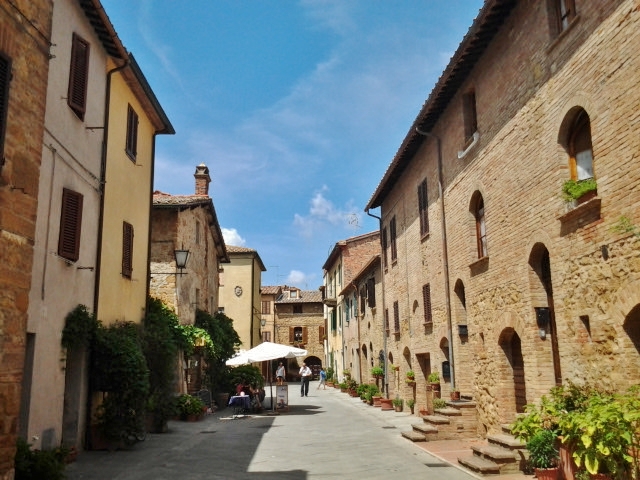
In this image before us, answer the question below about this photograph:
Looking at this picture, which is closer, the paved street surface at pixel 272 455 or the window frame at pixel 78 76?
the paved street surface at pixel 272 455

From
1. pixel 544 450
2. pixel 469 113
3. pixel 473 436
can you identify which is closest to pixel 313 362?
pixel 473 436

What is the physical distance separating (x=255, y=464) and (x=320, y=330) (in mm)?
47236

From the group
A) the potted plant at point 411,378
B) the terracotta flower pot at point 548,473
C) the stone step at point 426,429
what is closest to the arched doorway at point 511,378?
the stone step at point 426,429

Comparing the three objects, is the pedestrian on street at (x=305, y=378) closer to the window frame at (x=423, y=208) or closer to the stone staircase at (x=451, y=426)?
the window frame at (x=423, y=208)

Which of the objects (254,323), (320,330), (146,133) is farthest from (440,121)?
(320,330)

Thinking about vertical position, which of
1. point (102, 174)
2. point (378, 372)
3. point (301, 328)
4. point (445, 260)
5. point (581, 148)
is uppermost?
point (102, 174)

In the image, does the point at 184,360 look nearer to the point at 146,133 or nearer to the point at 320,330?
the point at 146,133

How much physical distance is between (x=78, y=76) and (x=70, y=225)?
2740 millimetres

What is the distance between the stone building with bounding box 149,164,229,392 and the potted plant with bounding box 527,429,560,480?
11296 millimetres

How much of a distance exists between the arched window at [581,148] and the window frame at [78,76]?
27.3 feet

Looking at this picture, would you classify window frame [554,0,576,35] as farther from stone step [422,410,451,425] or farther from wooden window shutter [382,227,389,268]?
wooden window shutter [382,227,389,268]

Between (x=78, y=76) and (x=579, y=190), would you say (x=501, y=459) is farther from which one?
(x=78, y=76)

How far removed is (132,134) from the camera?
1433 cm

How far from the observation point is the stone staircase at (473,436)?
9.11m
